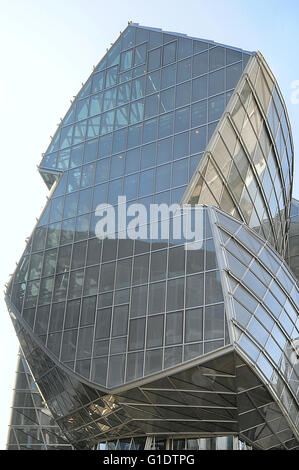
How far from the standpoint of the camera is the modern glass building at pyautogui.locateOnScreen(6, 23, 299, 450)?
27062 mm

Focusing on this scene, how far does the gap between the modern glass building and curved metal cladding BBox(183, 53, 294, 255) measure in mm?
88

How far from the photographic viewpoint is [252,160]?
3394cm

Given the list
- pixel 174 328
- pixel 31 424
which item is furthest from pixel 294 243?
pixel 31 424

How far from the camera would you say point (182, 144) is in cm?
3206

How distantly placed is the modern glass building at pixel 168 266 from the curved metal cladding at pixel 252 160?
0.29 ft

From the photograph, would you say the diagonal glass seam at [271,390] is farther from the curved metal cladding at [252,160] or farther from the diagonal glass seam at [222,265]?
the curved metal cladding at [252,160]

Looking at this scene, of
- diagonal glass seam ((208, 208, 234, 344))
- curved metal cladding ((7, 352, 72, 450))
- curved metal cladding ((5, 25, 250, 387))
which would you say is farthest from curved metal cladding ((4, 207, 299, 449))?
curved metal cladding ((7, 352, 72, 450))

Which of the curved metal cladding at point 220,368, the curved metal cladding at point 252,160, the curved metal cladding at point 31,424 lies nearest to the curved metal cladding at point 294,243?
the curved metal cladding at point 252,160

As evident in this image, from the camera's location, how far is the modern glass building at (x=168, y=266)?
88.8ft

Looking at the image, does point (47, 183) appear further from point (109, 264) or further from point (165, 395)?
point (165, 395)

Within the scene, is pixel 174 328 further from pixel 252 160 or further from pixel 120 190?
pixel 252 160

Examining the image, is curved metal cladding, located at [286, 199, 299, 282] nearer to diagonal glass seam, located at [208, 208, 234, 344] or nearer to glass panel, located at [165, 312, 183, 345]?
diagonal glass seam, located at [208, 208, 234, 344]

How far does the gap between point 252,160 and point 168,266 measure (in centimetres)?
850

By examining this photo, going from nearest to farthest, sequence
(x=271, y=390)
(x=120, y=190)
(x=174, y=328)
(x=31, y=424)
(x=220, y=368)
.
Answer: (x=220, y=368) → (x=271, y=390) → (x=174, y=328) → (x=120, y=190) → (x=31, y=424)
